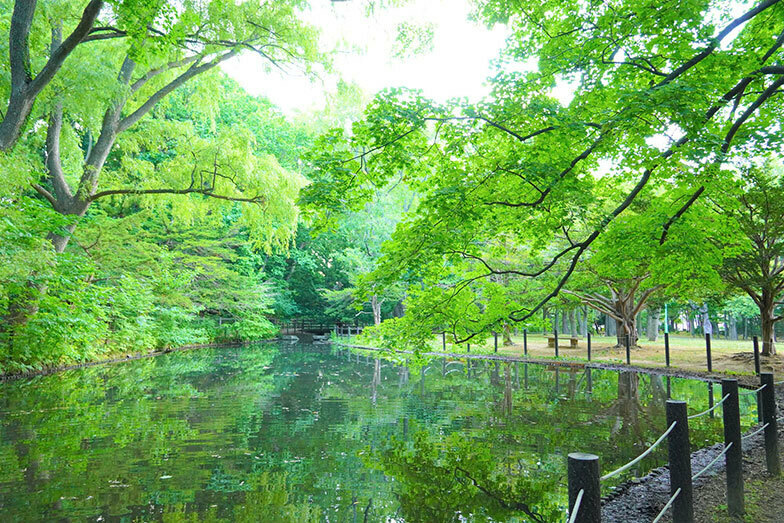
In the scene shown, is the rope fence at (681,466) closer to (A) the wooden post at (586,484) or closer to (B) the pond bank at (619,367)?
(A) the wooden post at (586,484)

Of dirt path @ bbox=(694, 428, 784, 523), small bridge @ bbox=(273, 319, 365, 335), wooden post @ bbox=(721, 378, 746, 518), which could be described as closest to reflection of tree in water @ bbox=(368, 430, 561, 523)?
dirt path @ bbox=(694, 428, 784, 523)

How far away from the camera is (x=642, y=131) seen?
4352mm

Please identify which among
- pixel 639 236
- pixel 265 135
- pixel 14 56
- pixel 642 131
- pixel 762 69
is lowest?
pixel 639 236

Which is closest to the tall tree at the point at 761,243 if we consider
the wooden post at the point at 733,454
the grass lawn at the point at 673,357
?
the grass lawn at the point at 673,357

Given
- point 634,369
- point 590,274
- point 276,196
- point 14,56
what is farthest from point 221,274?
point 634,369

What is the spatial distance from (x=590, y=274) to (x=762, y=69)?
42.3ft

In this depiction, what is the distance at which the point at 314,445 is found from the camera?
6133mm

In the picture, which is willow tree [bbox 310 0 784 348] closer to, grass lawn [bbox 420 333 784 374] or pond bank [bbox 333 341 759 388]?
pond bank [bbox 333 341 759 388]

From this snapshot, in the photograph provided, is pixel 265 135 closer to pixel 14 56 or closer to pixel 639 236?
pixel 14 56

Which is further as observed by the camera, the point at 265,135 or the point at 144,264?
the point at 265,135

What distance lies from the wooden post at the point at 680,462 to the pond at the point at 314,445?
1.14 m

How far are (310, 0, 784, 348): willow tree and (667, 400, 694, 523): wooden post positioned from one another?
2.35 m

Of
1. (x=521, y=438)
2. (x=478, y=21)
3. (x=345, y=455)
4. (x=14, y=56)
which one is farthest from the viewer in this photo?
(x=478, y=21)

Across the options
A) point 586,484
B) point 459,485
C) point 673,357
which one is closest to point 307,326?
point 673,357
